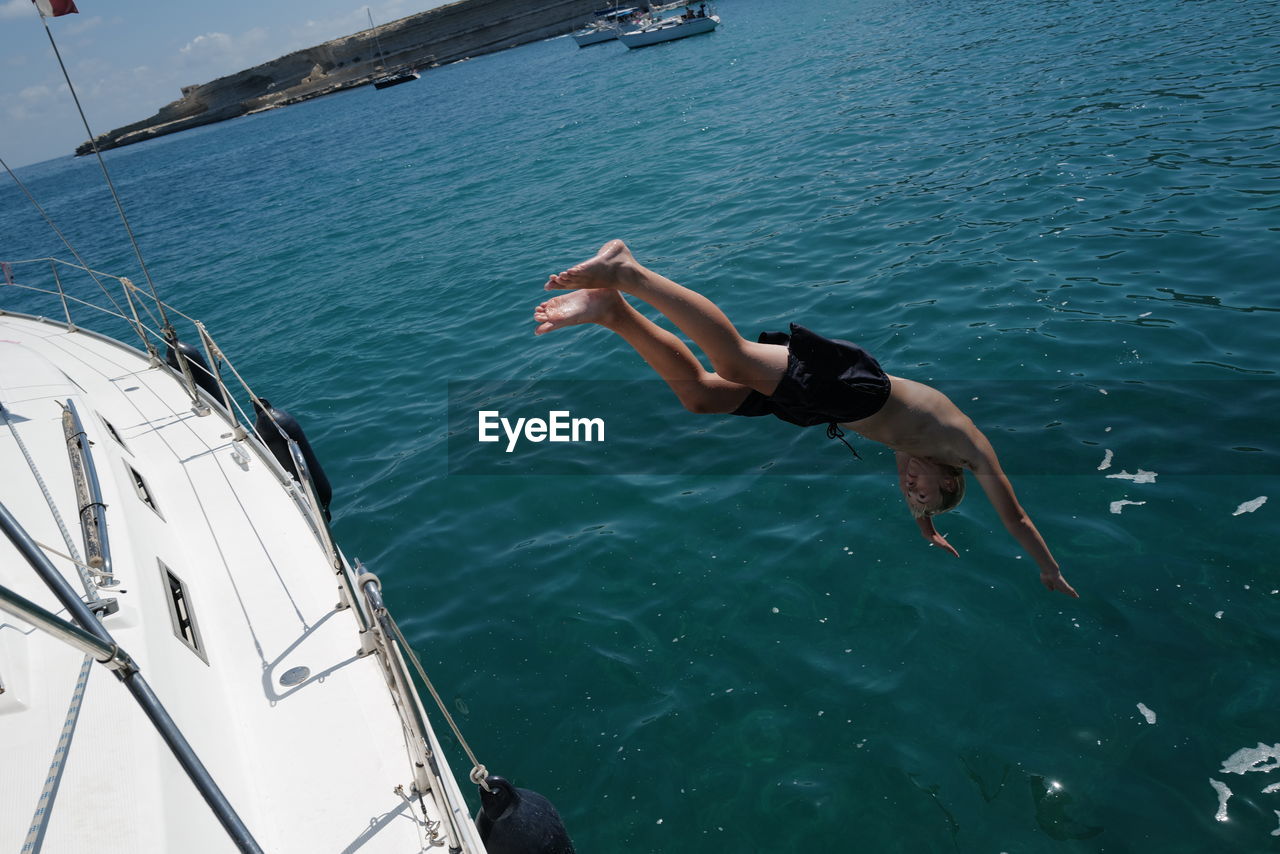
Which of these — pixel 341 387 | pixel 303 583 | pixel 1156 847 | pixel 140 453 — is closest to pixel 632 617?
pixel 303 583

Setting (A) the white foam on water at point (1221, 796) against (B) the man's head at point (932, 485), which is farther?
(B) the man's head at point (932, 485)

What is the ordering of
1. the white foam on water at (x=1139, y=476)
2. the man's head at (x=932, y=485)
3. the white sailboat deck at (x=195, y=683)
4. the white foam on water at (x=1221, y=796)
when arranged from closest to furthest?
1. the white sailboat deck at (x=195, y=683)
2. the white foam on water at (x=1221, y=796)
3. the man's head at (x=932, y=485)
4. the white foam on water at (x=1139, y=476)

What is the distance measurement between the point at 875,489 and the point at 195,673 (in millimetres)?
5073

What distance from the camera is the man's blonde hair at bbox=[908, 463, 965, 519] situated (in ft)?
15.3

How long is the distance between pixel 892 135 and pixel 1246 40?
7935mm

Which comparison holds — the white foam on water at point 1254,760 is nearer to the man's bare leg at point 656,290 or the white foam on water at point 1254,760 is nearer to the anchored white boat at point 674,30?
the man's bare leg at point 656,290

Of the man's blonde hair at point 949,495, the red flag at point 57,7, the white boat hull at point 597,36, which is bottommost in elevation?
the man's blonde hair at point 949,495

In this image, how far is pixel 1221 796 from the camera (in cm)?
406

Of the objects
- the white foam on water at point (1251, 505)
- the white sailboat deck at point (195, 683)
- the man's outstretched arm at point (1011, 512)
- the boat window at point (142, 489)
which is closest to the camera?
the white sailboat deck at point (195, 683)

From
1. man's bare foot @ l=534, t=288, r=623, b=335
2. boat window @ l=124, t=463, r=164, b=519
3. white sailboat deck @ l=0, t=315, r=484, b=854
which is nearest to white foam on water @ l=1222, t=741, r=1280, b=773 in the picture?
white sailboat deck @ l=0, t=315, r=484, b=854

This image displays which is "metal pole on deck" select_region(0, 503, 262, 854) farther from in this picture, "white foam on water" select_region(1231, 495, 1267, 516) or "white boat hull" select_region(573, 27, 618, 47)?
"white boat hull" select_region(573, 27, 618, 47)

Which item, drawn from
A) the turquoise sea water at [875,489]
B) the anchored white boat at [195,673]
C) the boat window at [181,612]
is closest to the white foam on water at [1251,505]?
the turquoise sea water at [875,489]

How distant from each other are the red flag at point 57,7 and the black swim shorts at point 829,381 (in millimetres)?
5861

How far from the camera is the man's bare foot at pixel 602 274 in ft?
13.2
